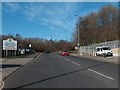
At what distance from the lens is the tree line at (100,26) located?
89312 millimetres

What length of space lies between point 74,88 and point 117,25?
73.4m

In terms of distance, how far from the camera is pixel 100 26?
10388 cm

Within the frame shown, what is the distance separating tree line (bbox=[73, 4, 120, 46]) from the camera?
293 feet

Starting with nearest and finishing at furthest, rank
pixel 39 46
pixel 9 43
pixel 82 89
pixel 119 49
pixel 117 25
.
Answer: pixel 82 89 < pixel 9 43 < pixel 119 49 < pixel 117 25 < pixel 39 46

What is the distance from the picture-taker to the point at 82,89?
36.6 feet

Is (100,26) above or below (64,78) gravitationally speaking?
above

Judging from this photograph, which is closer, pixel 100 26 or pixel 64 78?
pixel 64 78

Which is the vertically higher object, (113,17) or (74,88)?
(113,17)

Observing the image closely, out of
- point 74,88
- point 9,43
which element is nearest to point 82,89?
point 74,88

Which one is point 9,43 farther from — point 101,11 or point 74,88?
point 101,11

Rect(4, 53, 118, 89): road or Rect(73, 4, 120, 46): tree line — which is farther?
Rect(73, 4, 120, 46): tree line

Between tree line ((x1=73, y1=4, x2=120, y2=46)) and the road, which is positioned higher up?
tree line ((x1=73, y1=4, x2=120, y2=46))

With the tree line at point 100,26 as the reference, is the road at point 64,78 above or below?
below

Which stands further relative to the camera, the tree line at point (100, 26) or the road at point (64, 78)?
the tree line at point (100, 26)
